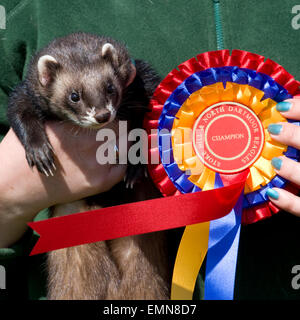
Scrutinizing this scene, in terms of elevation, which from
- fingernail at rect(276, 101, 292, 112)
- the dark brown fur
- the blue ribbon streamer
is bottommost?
the dark brown fur

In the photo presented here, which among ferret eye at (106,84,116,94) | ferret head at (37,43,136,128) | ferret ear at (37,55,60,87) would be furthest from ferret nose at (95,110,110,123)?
ferret ear at (37,55,60,87)

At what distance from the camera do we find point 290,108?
32.0 inches

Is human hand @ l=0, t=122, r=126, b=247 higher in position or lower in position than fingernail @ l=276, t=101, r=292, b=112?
lower

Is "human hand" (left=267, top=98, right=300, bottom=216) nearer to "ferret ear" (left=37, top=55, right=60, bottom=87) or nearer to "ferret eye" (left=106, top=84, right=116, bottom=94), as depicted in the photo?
"ferret eye" (left=106, top=84, right=116, bottom=94)

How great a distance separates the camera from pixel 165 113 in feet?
2.94

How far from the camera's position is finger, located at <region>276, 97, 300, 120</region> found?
810 mm

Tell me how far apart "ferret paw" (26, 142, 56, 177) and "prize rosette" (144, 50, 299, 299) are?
0.28m

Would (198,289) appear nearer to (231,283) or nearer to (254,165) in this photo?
(231,283)

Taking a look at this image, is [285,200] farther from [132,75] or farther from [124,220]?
[132,75]

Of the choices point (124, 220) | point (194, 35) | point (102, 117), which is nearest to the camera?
point (124, 220)

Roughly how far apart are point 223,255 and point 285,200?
0.61 feet

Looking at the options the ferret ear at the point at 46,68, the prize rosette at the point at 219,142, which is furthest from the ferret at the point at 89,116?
the prize rosette at the point at 219,142

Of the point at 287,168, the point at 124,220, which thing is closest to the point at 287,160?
the point at 287,168

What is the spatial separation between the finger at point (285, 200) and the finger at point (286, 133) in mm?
108
